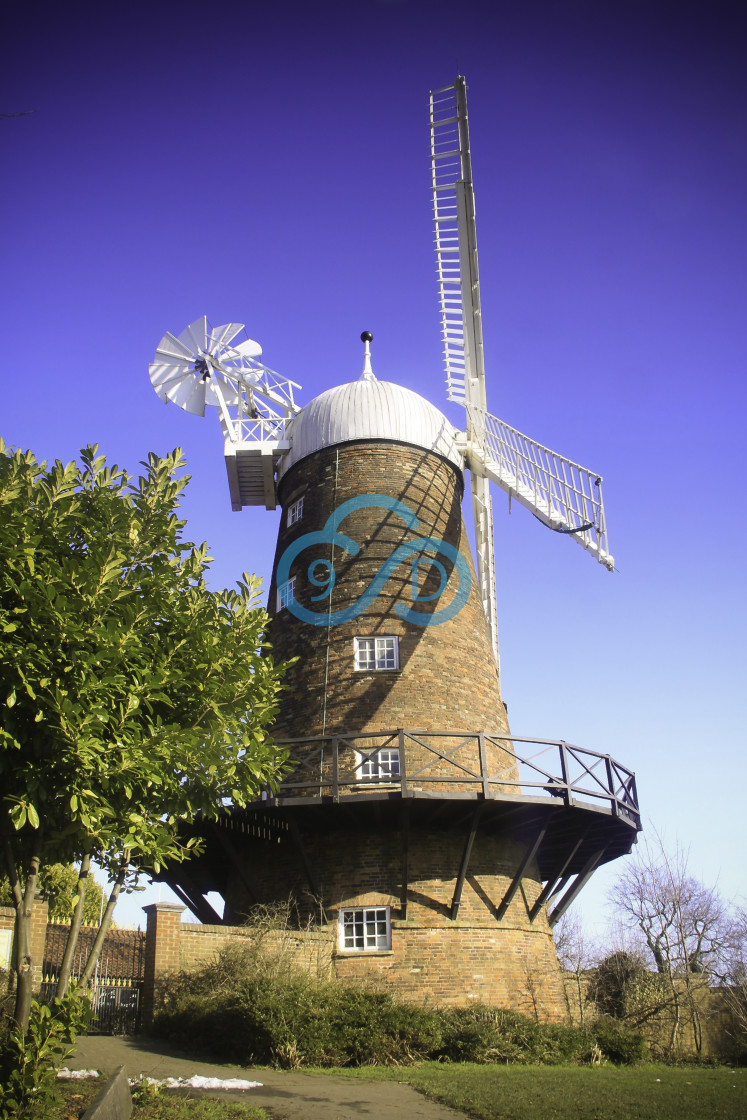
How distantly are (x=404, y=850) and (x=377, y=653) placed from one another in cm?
366

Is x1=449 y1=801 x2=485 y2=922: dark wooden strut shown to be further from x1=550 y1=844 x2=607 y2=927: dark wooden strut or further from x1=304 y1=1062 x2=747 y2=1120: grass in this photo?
x1=550 y1=844 x2=607 y2=927: dark wooden strut

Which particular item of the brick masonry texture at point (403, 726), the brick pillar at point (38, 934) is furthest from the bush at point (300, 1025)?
the brick pillar at point (38, 934)

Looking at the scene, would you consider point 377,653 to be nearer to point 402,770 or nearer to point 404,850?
point 402,770

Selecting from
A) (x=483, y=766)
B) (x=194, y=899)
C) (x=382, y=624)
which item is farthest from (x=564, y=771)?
(x=194, y=899)

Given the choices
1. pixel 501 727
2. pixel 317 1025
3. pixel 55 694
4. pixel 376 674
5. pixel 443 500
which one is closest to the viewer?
pixel 55 694

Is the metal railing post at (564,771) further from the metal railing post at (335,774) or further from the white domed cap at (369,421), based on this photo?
the white domed cap at (369,421)

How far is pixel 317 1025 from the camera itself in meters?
11.3

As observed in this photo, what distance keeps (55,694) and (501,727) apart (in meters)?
11.3

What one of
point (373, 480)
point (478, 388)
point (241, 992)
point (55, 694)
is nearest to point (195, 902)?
point (241, 992)

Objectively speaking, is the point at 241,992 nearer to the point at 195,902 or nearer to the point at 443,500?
the point at 195,902

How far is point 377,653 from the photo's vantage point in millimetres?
15891

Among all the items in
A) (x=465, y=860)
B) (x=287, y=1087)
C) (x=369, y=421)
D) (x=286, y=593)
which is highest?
(x=369, y=421)

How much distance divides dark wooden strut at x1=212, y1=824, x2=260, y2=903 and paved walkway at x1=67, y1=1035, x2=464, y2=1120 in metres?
3.05

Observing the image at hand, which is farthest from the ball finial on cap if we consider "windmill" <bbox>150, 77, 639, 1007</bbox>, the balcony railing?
the balcony railing
